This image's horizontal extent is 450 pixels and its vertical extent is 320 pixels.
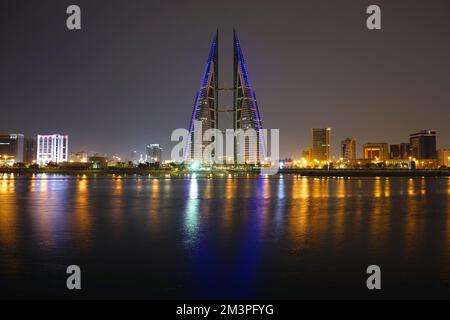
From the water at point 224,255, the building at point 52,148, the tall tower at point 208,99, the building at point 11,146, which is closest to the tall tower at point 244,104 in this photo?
the tall tower at point 208,99

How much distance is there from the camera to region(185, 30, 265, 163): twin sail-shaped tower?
122250 mm

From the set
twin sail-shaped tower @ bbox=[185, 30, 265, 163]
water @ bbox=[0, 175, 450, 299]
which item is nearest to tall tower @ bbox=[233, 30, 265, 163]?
twin sail-shaped tower @ bbox=[185, 30, 265, 163]

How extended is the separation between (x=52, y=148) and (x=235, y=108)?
78276 mm

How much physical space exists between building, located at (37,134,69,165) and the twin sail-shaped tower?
60.8 metres

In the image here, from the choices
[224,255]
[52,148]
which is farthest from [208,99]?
[224,255]

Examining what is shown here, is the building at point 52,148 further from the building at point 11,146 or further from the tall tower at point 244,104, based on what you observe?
the tall tower at point 244,104

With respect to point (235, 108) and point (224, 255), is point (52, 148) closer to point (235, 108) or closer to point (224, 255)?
point (235, 108)

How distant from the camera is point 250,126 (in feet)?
406

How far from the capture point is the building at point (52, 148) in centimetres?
16575

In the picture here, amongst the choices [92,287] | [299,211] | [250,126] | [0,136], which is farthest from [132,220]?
[0,136]

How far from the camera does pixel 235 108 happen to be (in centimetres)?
12738
